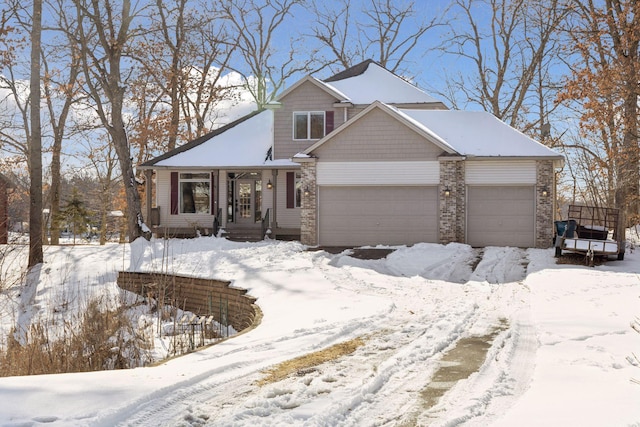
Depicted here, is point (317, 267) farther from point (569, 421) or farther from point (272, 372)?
point (569, 421)

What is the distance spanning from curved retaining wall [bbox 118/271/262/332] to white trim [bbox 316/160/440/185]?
7.26 meters

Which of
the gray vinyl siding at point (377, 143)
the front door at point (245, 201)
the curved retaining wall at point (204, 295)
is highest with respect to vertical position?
the gray vinyl siding at point (377, 143)

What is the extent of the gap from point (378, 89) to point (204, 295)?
1426cm

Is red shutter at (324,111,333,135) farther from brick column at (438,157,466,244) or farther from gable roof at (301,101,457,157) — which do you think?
brick column at (438,157,466,244)

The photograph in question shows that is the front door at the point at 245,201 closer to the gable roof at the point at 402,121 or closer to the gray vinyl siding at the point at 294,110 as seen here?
the gray vinyl siding at the point at 294,110

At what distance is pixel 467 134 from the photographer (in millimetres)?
18703

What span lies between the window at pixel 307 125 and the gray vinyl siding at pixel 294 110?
164 mm

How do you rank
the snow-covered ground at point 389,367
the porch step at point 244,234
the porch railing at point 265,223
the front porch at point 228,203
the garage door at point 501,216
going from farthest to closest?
1. the front porch at point 228,203
2. the porch railing at point 265,223
3. the porch step at point 244,234
4. the garage door at point 501,216
5. the snow-covered ground at point 389,367

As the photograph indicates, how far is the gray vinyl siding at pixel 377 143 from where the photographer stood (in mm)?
17359

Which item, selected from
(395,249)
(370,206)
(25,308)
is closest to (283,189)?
(370,206)

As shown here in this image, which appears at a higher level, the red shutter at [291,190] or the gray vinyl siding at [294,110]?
the gray vinyl siding at [294,110]

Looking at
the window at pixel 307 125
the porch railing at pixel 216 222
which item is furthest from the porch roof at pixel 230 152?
the porch railing at pixel 216 222

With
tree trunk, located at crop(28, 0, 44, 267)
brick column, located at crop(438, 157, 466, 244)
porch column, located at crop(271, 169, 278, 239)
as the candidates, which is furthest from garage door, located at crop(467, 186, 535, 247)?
tree trunk, located at crop(28, 0, 44, 267)

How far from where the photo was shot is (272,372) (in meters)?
4.82
